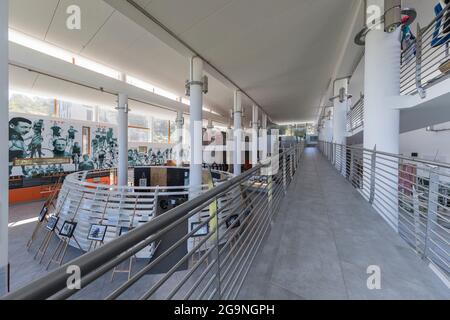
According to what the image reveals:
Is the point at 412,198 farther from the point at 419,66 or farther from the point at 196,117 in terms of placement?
the point at 196,117

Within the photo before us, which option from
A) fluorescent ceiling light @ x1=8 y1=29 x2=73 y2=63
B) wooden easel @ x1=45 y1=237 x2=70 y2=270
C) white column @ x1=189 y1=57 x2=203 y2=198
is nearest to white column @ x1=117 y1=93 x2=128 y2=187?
fluorescent ceiling light @ x1=8 y1=29 x2=73 y2=63

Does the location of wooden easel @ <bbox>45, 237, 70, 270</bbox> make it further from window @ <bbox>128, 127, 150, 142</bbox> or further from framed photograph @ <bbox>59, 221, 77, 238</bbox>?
window @ <bbox>128, 127, 150, 142</bbox>

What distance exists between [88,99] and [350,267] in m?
10.4

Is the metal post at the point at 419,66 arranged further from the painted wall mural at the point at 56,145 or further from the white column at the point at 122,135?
the painted wall mural at the point at 56,145

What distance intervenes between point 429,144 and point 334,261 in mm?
8546

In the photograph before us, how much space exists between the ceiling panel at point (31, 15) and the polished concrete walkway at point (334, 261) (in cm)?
510

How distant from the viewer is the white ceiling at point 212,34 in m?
3.28

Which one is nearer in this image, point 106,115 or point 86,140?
point 86,140

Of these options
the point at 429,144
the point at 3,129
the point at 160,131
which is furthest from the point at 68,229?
the point at 429,144

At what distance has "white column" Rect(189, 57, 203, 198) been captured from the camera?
182 inches

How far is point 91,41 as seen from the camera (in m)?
4.48

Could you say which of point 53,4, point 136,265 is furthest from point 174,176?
point 53,4

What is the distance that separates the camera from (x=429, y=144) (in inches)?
280

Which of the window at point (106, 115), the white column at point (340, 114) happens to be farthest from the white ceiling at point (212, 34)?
the window at point (106, 115)
